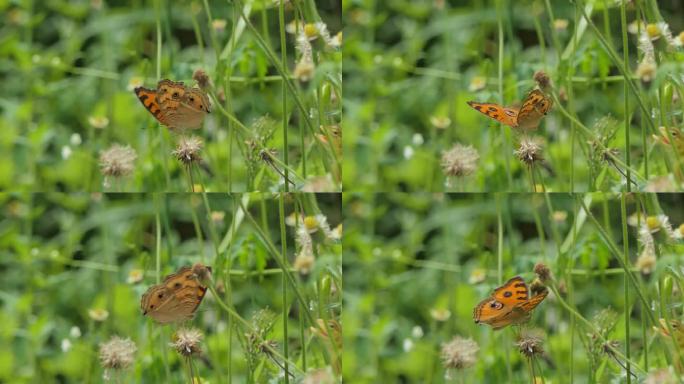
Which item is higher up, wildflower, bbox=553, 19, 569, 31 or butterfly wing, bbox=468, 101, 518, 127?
wildflower, bbox=553, 19, 569, 31

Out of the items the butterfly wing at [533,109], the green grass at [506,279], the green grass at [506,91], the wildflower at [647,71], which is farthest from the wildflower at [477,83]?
the wildflower at [647,71]

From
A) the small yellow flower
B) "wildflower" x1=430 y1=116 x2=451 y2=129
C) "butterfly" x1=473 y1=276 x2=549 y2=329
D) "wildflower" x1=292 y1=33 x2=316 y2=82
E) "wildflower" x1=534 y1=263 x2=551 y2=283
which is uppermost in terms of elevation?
"wildflower" x1=292 y1=33 x2=316 y2=82

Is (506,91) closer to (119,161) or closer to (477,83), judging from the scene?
(477,83)

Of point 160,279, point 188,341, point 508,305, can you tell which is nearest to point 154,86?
point 160,279

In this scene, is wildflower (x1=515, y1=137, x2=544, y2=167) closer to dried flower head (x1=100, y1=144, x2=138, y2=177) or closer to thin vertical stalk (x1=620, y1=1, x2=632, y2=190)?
thin vertical stalk (x1=620, y1=1, x2=632, y2=190)

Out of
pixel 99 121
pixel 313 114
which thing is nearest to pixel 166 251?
pixel 99 121

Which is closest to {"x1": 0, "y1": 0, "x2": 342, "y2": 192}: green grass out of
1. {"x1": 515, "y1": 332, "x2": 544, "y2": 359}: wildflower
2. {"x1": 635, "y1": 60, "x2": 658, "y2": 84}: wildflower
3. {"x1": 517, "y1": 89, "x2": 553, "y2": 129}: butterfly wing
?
{"x1": 517, "y1": 89, "x2": 553, "y2": 129}: butterfly wing

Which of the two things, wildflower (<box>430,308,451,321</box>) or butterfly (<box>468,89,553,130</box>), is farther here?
wildflower (<box>430,308,451,321</box>)
